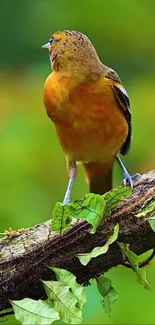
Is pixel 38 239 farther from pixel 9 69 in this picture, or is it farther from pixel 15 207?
pixel 9 69

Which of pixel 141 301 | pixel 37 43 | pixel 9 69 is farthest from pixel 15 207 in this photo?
pixel 37 43

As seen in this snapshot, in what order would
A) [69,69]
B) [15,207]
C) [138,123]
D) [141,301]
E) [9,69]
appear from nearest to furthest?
[69,69] → [141,301] → [15,207] → [138,123] → [9,69]

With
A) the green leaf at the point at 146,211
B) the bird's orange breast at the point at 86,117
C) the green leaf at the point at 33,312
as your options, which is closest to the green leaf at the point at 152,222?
the green leaf at the point at 146,211

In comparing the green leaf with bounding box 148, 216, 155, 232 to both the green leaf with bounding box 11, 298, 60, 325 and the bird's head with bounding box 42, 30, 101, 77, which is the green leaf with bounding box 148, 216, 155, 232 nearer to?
the green leaf with bounding box 11, 298, 60, 325

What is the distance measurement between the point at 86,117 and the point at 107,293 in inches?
30.5

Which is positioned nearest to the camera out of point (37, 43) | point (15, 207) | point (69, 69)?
point (69, 69)

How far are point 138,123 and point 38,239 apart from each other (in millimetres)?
1518

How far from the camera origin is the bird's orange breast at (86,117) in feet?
8.02

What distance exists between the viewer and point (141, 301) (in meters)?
2.72

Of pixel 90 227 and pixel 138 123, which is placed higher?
pixel 138 123

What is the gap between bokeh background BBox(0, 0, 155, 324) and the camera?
2865 millimetres

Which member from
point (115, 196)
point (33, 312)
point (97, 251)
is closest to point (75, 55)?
point (115, 196)

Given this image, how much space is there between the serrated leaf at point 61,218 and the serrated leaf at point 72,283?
80mm

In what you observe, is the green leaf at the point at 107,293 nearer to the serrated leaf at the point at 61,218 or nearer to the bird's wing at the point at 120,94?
the serrated leaf at the point at 61,218
